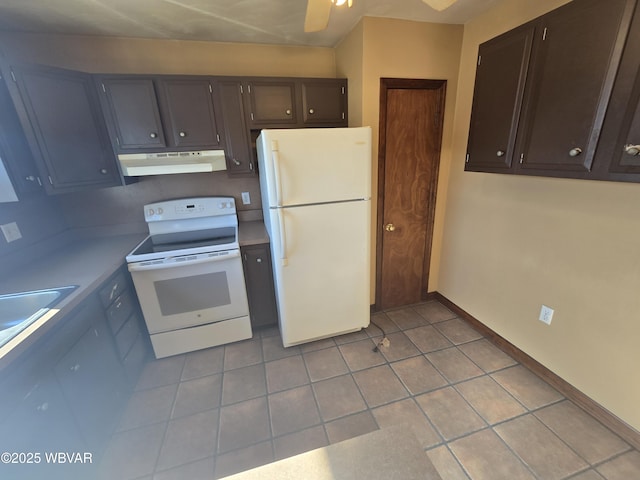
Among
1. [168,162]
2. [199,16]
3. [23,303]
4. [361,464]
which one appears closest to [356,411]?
[361,464]

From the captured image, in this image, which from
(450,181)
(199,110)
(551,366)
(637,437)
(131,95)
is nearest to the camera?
(637,437)

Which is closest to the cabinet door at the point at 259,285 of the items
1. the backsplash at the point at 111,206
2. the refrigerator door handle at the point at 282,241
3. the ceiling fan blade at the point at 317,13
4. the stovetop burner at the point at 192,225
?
the stovetop burner at the point at 192,225

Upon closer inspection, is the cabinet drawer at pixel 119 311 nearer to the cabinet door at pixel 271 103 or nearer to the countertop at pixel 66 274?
the countertop at pixel 66 274

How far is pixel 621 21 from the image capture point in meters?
1.06

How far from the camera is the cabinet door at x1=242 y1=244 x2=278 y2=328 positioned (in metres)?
2.18

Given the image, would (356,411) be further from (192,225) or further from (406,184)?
(192,225)

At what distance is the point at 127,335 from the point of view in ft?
5.98

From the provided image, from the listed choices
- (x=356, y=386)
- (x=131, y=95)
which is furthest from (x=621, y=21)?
(x=131, y=95)

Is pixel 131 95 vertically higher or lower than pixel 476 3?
lower

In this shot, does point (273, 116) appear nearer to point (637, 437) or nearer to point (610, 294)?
point (610, 294)

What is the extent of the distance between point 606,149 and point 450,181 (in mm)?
1315

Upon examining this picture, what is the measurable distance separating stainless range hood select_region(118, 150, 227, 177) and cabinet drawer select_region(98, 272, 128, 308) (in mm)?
788

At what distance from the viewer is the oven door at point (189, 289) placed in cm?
193

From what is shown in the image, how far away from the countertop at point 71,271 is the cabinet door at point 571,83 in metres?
1.88
